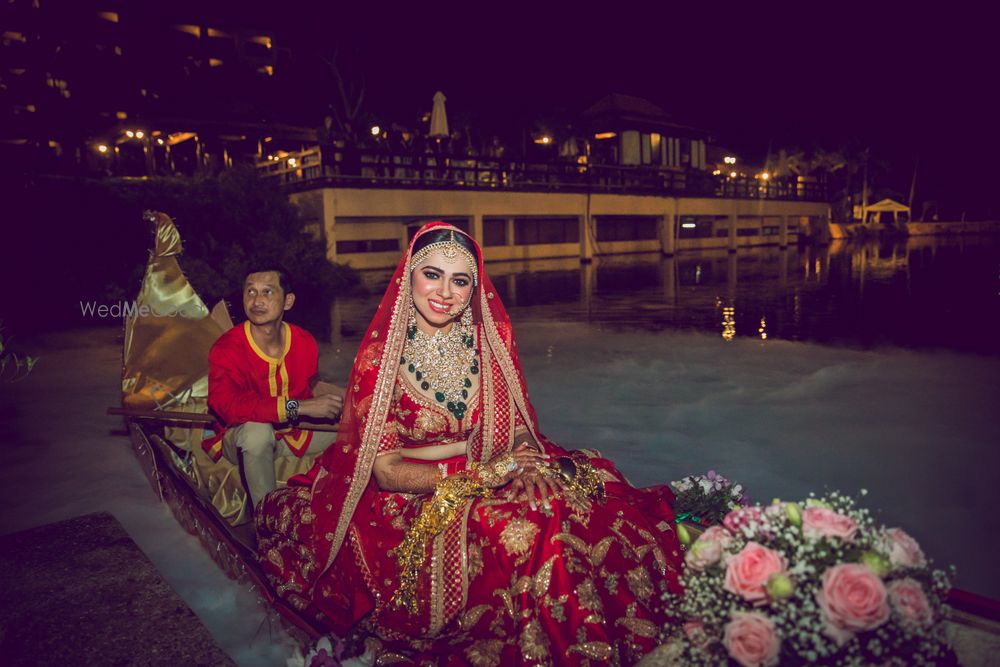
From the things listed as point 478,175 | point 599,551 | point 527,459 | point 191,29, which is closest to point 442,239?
point 527,459

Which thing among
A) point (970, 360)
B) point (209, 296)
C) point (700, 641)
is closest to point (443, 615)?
point (700, 641)

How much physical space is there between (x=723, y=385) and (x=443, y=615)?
5972mm

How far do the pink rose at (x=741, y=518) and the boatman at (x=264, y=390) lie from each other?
237 cm

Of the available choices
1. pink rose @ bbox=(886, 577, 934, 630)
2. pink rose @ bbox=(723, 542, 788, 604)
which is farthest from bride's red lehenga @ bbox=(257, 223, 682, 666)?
pink rose @ bbox=(886, 577, 934, 630)

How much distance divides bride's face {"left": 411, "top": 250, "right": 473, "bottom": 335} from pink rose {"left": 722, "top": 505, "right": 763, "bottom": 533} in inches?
54.7

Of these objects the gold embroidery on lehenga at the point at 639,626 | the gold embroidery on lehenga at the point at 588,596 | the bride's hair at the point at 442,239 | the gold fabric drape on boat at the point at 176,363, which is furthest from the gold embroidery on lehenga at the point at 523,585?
the gold fabric drape on boat at the point at 176,363

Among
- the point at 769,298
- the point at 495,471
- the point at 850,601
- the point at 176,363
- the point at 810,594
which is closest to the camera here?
the point at 850,601

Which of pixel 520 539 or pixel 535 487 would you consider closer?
pixel 520 539

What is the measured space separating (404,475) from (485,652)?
74cm

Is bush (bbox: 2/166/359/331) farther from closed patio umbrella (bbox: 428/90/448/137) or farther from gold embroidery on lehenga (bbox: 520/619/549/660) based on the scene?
gold embroidery on lehenga (bbox: 520/619/549/660)

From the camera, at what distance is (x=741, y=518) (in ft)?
5.62

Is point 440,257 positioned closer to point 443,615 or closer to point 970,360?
point 443,615

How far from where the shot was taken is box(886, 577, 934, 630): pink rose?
1423 mm

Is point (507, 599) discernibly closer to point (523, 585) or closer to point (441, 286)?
point (523, 585)
